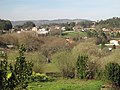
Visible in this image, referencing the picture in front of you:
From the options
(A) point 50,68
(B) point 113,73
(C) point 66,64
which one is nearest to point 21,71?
(B) point 113,73

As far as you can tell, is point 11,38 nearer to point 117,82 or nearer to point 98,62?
point 98,62

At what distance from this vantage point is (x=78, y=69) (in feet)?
118

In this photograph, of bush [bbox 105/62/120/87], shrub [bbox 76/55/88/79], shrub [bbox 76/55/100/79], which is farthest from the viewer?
shrub [bbox 76/55/100/79]

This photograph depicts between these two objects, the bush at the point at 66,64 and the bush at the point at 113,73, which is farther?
the bush at the point at 66,64

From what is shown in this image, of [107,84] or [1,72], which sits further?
[107,84]

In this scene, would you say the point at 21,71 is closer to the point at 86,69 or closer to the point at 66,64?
the point at 86,69

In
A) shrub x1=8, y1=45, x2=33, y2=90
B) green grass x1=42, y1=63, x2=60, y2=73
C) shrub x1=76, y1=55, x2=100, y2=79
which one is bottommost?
green grass x1=42, y1=63, x2=60, y2=73

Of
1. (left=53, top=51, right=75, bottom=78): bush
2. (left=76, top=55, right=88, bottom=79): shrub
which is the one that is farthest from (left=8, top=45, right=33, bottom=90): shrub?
(left=53, top=51, right=75, bottom=78): bush

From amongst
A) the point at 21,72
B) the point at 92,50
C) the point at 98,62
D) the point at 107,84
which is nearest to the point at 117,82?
the point at 107,84

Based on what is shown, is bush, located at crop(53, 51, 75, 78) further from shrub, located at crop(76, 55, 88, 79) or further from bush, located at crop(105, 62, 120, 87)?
bush, located at crop(105, 62, 120, 87)

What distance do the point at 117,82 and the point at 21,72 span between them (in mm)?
22564

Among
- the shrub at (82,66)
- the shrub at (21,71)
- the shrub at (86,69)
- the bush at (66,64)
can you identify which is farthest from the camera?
the bush at (66,64)

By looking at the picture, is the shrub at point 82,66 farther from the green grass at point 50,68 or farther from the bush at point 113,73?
the green grass at point 50,68

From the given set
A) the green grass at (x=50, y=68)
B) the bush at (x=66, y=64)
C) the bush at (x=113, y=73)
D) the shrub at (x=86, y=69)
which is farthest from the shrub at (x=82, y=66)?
the green grass at (x=50, y=68)
